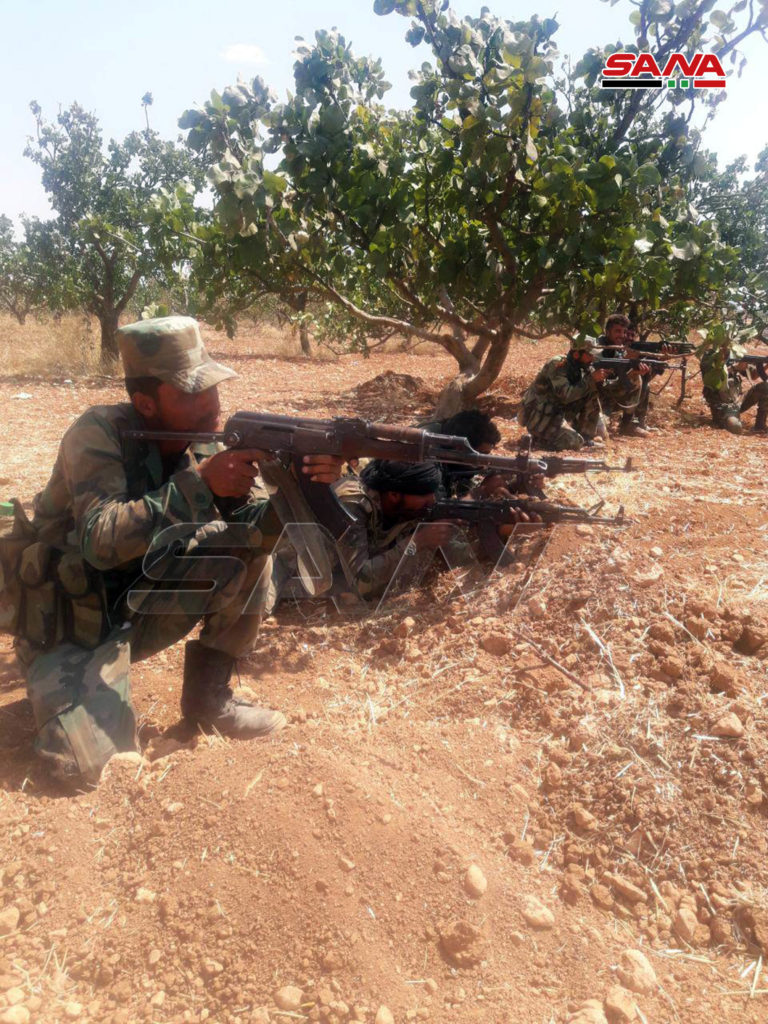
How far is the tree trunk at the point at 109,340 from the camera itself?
41.6ft

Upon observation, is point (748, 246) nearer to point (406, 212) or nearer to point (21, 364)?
point (406, 212)

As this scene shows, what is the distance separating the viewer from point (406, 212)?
5.14 meters

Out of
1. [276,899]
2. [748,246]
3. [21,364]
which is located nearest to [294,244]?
[276,899]

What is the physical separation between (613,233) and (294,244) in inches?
89.4

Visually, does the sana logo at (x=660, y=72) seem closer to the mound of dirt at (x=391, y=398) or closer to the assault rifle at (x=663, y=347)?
the assault rifle at (x=663, y=347)

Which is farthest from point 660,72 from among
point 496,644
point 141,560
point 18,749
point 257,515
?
point 18,749

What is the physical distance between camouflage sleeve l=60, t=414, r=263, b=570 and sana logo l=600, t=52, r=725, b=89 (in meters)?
4.52

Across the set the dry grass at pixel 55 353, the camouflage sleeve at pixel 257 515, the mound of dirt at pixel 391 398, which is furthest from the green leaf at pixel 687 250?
the dry grass at pixel 55 353

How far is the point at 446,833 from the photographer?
6.41 ft

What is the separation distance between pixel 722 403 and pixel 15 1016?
913cm

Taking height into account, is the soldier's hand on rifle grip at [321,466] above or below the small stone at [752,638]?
above

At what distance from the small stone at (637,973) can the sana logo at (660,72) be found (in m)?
5.35

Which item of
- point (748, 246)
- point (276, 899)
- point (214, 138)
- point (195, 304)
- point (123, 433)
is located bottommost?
point (276, 899)

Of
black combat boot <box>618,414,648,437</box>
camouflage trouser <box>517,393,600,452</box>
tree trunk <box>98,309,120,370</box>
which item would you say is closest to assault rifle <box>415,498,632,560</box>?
camouflage trouser <box>517,393,600,452</box>
